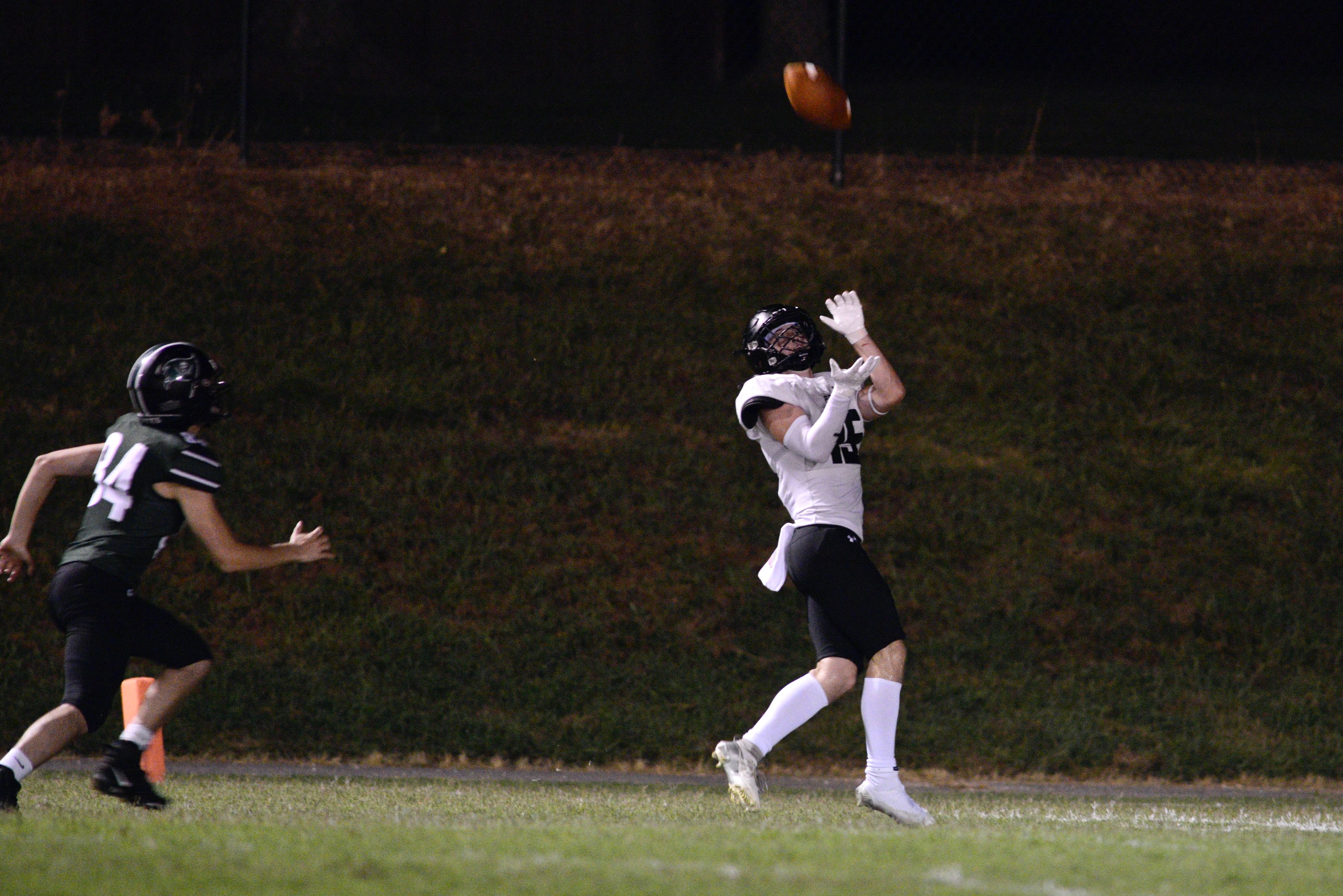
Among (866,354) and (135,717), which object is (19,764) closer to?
(135,717)

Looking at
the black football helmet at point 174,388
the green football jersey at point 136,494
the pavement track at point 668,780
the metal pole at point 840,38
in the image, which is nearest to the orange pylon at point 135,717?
the green football jersey at point 136,494

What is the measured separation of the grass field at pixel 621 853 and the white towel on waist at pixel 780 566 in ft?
3.08

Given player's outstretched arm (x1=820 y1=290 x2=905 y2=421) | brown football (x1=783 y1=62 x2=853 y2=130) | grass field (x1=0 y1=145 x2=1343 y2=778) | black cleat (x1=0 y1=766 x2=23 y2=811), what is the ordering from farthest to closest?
brown football (x1=783 y1=62 x2=853 y2=130), grass field (x1=0 y1=145 x2=1343 y2=778), player's outstretched arm (x1=820 y1=290 x2=905 y2=421), black cleat (x1=0 y1=766 x2=23 y2=811)

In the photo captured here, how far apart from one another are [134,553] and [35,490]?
547 millimetres

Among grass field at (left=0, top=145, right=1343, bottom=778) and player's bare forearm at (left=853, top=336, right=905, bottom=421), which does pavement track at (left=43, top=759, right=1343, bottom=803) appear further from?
player's bare forearm at (left=853, top=336, right=905, bottom=421)

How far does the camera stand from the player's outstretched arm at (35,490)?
6691 mm

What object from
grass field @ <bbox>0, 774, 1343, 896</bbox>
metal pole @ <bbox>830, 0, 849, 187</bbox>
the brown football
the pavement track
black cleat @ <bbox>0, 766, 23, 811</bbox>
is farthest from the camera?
metal pole @ <bbox>830, 0, 849, 187</bbox>

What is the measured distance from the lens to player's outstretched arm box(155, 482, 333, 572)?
641cm

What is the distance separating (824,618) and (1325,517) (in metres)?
7.78

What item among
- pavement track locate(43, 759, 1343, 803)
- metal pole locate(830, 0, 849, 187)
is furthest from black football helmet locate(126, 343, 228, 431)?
metal pole locate(830, 0, 849, 187)

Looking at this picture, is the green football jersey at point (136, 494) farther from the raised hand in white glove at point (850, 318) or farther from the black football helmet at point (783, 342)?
the raised hand in white glove at point (850, 318)

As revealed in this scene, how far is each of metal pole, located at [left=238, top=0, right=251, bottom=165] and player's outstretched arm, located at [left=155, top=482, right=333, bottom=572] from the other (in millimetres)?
11635

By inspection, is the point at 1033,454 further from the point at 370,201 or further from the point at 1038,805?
the point at 370,201

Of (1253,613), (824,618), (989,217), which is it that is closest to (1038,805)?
(824,618)
